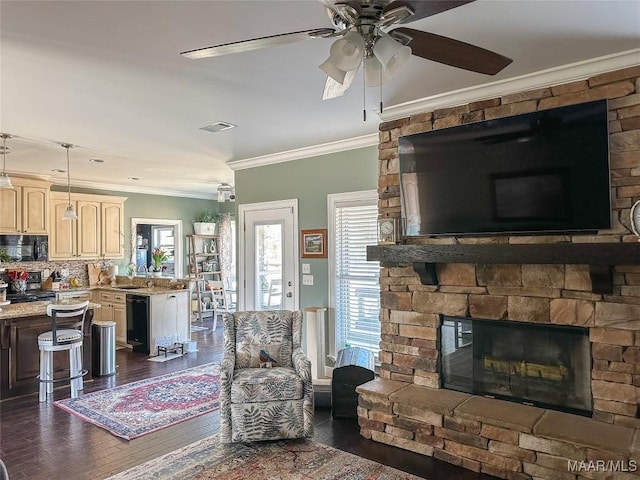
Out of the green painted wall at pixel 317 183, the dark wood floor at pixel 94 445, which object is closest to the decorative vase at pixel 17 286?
the dark wood floor at pixel 94 445

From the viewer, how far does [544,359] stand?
127 inches

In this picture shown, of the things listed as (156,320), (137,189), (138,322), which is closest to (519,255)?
(156,320)

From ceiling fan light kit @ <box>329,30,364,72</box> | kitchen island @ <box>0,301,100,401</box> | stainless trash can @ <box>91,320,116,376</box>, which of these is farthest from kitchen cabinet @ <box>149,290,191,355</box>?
ceiling fan light kit @ <box>329,30,364,72</box>

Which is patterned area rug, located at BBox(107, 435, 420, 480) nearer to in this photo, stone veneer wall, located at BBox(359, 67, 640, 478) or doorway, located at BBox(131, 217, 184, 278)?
stone veneer wall, located at BBox(359, 67, 640, 478)

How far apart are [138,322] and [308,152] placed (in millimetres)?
3605

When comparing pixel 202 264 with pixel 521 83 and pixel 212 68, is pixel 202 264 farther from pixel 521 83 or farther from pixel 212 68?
pixel 521 83

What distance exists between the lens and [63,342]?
4555mm

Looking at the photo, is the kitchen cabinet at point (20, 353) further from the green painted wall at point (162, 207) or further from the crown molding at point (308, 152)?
the green painted wall at point (162, 207)

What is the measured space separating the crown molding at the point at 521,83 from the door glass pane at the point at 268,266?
7.67ft

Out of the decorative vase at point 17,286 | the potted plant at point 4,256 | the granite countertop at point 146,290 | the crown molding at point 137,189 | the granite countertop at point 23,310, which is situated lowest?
the granite countertop at point 23,310

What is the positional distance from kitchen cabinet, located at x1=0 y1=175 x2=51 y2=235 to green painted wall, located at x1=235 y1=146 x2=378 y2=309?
3615 millimetres

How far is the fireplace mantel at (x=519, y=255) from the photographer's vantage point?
269 centimetres

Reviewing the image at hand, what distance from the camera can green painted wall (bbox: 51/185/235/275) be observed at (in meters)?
8.63

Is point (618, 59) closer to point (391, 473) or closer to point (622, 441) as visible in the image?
point (622, 441)
